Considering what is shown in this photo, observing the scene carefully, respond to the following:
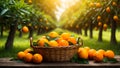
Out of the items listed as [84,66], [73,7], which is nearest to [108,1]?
[84,66]

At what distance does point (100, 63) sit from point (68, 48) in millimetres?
614

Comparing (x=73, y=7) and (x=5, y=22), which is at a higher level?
(x=73, y=7)

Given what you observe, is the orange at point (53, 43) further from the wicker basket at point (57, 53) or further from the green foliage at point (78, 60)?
the green foliage at point (78, 60)

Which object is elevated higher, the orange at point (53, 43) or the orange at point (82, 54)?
the orange at point (53, 43)

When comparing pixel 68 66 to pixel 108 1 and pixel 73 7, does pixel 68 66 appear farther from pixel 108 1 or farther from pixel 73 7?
pixel 73 7

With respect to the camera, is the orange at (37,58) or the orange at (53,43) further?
the orange at (53,43)

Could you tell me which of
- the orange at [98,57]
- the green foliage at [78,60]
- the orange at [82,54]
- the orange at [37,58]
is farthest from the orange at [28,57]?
the orange at [98,57]

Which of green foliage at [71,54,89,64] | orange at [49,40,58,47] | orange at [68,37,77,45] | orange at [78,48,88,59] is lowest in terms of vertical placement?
green foliage at [71,54,89,64]

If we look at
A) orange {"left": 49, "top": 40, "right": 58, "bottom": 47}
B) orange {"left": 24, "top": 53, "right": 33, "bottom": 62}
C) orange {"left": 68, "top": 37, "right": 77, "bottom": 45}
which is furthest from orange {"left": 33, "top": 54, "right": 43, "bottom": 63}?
orange {"left": 68, "top": 37, "right": 77, "bottom": 45}

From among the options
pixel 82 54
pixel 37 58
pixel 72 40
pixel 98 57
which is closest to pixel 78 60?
pixel 82 54

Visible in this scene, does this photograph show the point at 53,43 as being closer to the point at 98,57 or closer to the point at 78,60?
the point at 78,60

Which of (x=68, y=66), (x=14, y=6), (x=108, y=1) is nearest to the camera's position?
(x=68, y=66)

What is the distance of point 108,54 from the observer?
601 centimetres

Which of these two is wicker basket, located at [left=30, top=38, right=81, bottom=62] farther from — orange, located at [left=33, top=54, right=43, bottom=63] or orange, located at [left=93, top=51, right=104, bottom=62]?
orange, located at [left=93, top=51, right=104, bottom=62]
